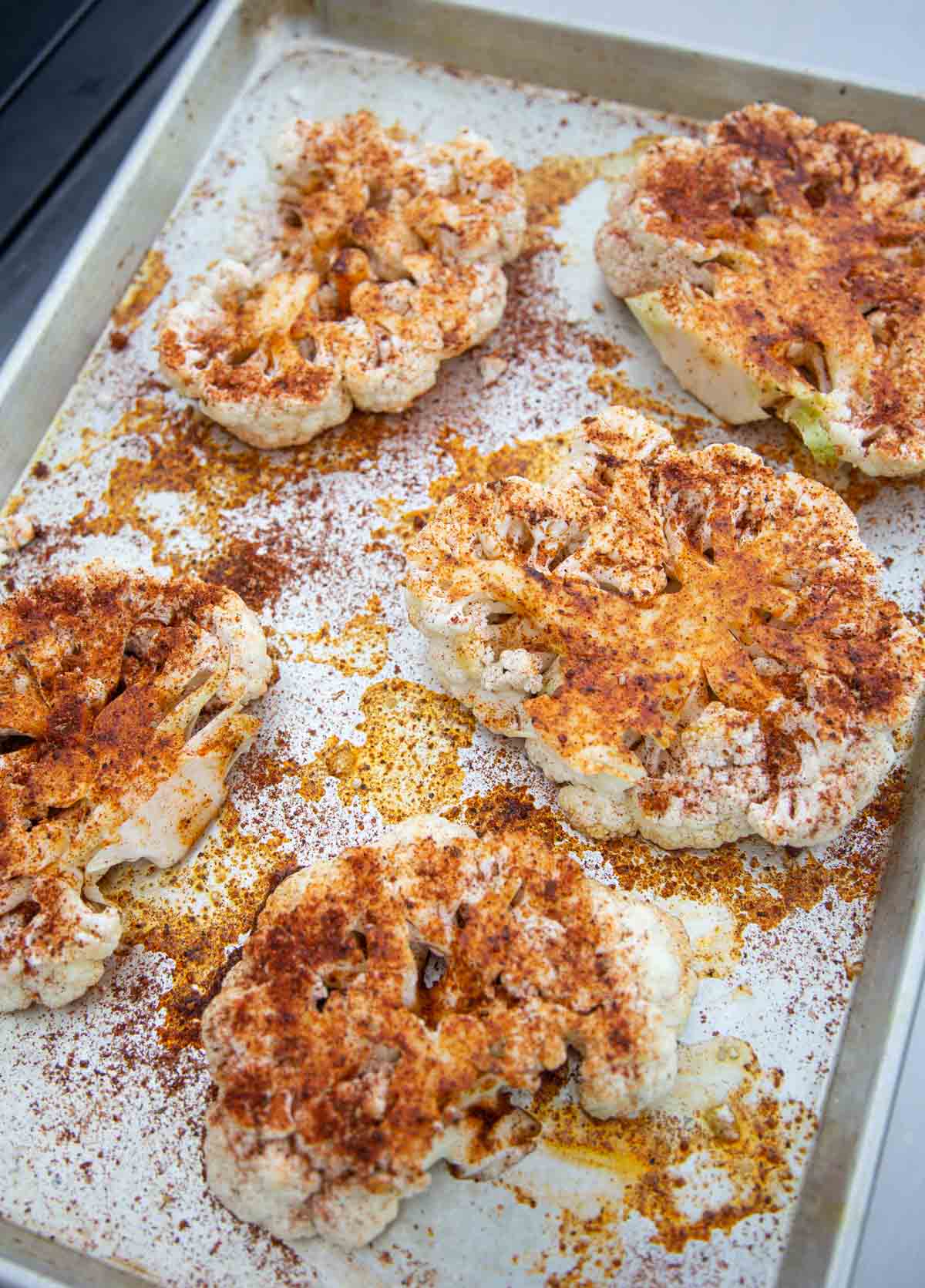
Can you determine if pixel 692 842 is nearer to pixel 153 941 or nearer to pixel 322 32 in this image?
pixel 153 941

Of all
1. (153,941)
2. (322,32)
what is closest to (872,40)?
(322,32)

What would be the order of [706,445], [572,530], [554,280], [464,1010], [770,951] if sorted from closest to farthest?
[464,1010] < [770,951] < [572,530] < [706,445] < [554,280]

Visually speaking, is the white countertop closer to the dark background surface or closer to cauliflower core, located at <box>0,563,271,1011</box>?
the dark background surface

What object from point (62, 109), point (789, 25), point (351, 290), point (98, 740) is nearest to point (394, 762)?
point (98, 740)

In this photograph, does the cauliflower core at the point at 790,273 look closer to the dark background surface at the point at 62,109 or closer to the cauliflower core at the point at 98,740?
the cauliflower core at the point at 98,740

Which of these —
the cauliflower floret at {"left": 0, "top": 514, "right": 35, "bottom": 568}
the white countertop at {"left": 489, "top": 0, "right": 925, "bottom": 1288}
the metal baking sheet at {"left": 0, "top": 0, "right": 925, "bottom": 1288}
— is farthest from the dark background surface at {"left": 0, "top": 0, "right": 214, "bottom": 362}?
the white countertop at {"left": 489, "top": 0, "right": 925, "bottom": 1288}

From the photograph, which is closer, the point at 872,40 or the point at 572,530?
the point at 572,530

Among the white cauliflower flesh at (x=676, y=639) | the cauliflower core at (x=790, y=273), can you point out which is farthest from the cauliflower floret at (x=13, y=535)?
the cauliflower core at (x=790, y=273)
